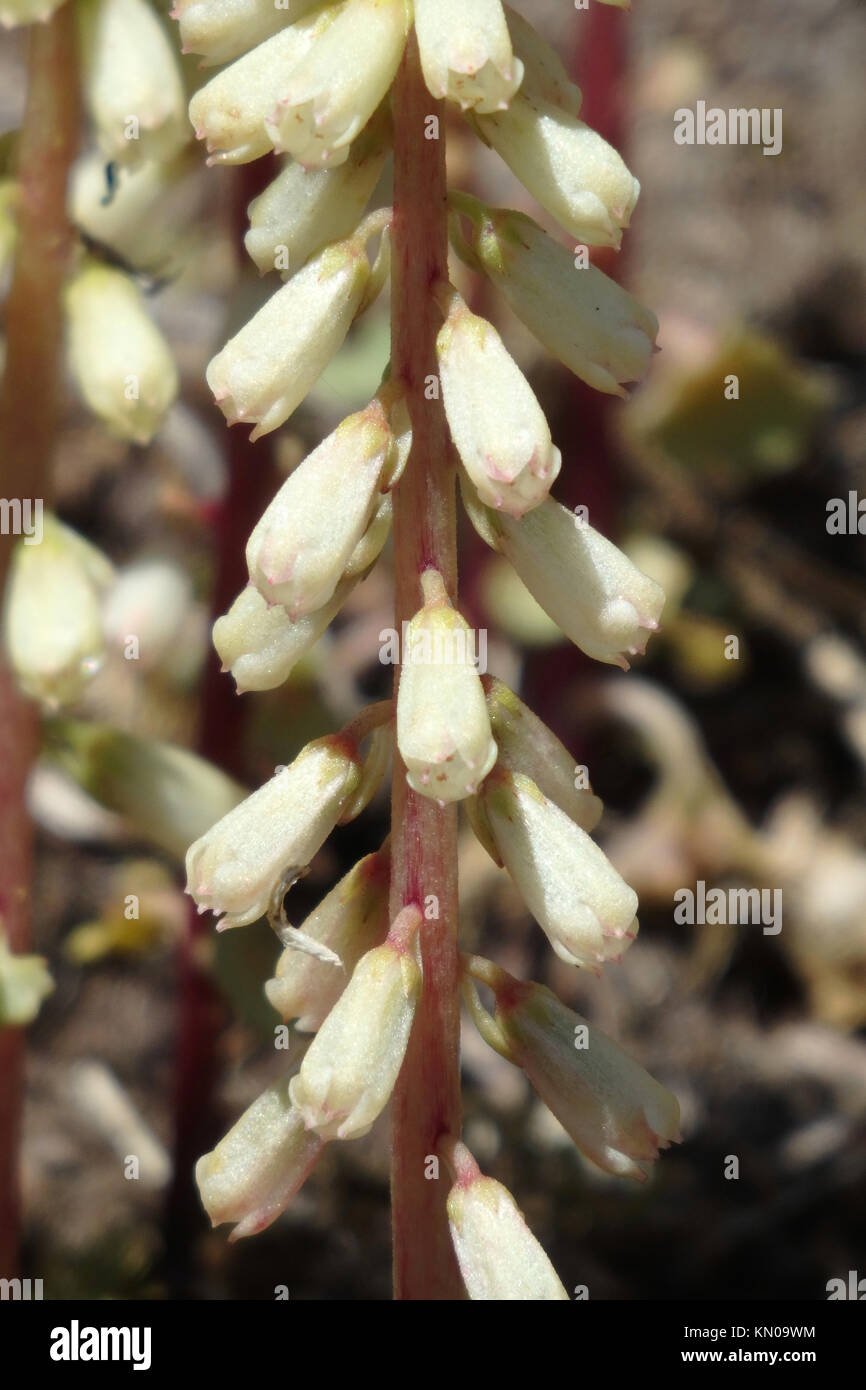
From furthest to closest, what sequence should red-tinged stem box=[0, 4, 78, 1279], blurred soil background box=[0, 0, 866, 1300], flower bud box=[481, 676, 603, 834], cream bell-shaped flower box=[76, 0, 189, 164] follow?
blurred soil background box=[0, 0, 866, 1300] < red-tinged stem box=[0, 4, 78, 1279] < cream bell-shaped flower box=[76, 0, 189, 164] < flower bud box=[481, 676, 603, 834]

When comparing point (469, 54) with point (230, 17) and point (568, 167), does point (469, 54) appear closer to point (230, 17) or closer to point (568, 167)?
point (568, 167)

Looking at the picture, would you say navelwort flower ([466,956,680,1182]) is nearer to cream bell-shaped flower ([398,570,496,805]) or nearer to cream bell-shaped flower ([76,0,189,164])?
cream bell-shaped flower ([398,570,496,805])

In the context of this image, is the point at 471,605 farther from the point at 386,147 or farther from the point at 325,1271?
the point at 386,147

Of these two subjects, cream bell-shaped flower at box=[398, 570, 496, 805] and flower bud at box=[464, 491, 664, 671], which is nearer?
cream bell-shaped flower at box=[398, 570, 496, 805]

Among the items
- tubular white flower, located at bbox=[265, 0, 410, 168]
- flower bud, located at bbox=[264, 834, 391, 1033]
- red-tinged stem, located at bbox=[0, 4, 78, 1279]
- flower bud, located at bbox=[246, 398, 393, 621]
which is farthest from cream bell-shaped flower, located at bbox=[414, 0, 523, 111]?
red-tinged stem, located at bbox=[0, 4, 78, 1279]

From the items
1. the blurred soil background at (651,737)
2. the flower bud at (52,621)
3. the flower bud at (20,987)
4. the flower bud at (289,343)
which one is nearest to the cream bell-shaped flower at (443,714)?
the flower bud at (289,343)

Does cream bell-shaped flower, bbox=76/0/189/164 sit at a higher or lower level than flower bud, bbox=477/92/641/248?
higher

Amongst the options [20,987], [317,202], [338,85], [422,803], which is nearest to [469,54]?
[338,85]
